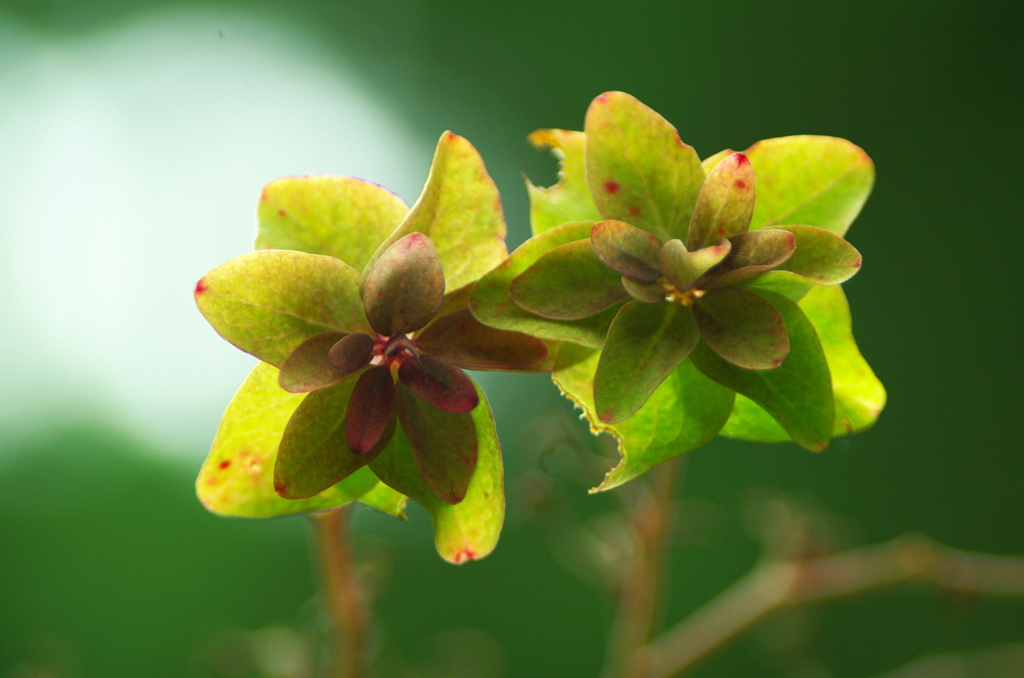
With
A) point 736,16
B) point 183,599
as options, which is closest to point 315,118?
point 736,16

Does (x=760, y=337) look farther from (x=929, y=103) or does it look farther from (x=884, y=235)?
(x=929, y=103)

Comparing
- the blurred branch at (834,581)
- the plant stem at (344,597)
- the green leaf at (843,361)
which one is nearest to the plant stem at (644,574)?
the blurred branch at (834,581)

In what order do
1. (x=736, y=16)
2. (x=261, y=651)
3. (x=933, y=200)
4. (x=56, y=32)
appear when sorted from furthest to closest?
(x=56, y=32) < (x=736, y=16) < (x=933, y=200) < (x=261, y=651)

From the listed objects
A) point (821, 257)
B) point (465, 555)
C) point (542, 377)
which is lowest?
point (542, 377)

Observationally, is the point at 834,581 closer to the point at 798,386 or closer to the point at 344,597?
the point at 344,597

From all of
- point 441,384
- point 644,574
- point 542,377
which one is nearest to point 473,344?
point 441,384

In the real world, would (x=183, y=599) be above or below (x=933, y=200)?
below
